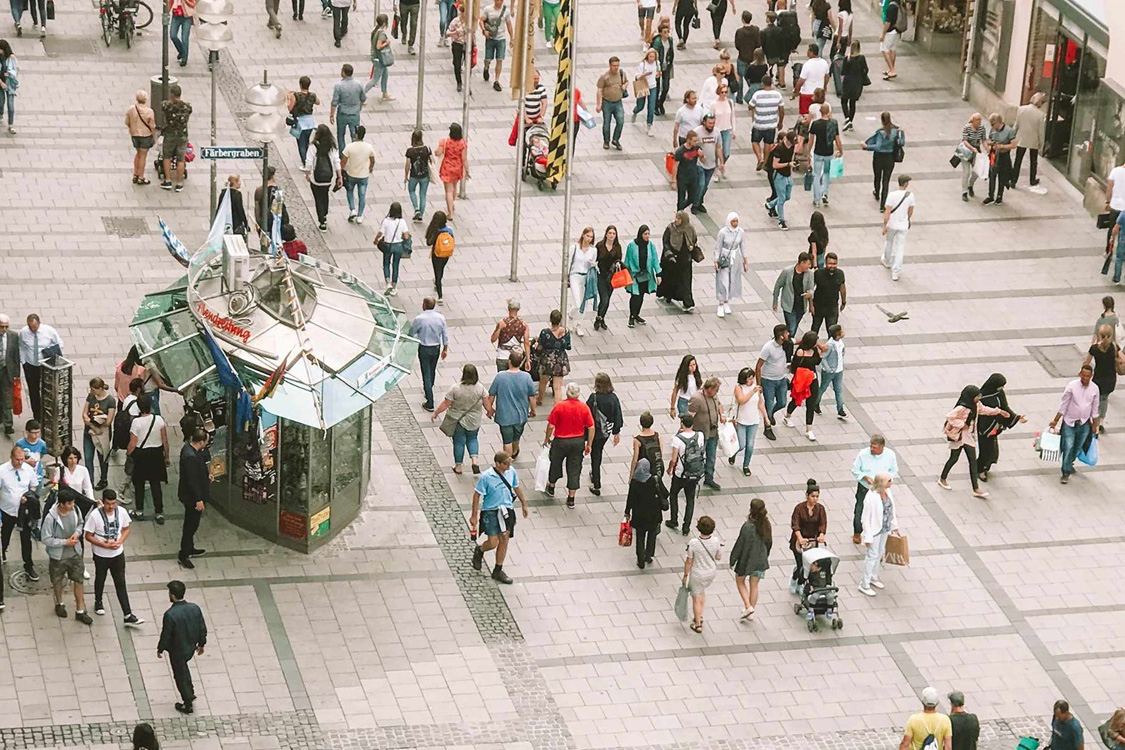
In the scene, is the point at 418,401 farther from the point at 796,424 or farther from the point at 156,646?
the point at 156,646

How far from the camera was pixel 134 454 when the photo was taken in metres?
22.7

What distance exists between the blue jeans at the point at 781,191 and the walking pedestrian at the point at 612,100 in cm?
335

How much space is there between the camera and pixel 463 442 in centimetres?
2475

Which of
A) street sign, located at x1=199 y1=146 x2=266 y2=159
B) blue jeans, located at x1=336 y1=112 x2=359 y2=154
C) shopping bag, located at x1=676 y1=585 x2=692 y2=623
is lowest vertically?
shopping bag, located at x1=676 y1=585 x2=692 y2=623

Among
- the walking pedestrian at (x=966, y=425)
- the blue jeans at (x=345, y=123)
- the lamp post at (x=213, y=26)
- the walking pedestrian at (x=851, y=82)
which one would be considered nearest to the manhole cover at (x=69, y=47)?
the blue jeans at (x=345, y=123)

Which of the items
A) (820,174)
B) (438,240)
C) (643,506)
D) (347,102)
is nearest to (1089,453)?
(643,506)

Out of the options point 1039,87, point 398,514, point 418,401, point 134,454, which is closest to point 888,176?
point 1039,87

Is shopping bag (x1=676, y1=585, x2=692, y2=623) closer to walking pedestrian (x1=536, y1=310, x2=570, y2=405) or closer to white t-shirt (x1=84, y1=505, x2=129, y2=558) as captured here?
walking pedestrian (x1=536, y1=310, x2=570, y2=405)

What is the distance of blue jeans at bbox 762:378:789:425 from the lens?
2580 cm

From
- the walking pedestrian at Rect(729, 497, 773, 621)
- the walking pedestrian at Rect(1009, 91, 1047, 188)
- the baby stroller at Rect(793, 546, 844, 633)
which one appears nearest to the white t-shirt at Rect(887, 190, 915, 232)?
the walking pedestrian at Rect(1009, 91, 1047, 188)

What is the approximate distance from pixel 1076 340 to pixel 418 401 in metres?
9.13

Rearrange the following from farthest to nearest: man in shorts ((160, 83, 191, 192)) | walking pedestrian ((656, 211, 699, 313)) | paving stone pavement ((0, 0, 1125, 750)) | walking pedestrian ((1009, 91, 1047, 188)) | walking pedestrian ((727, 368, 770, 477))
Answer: walking pedestrian ((1009, 91, 1047, 188))
man in shorts ((160, 83, 191, 192))
walking pedestrian ((656, 211, 699, 313))
walking pedestrian ((727, 368, 770, 477))
paving stone pavement ((0, 0, 1125, 750))

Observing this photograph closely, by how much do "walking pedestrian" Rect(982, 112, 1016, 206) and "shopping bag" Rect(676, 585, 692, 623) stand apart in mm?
13086

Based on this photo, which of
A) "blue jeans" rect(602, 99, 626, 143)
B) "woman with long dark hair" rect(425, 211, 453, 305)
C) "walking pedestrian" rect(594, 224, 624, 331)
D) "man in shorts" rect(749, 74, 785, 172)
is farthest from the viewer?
"blue jeans" rect(602, 99, 626, 143)
